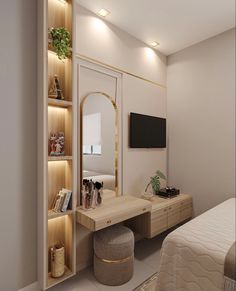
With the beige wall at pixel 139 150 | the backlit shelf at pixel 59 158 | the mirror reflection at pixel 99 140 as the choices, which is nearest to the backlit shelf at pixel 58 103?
the mirror reflection at pixel 99 140

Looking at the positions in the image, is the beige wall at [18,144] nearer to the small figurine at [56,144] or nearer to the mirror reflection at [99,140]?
the small figurine at [56,144]

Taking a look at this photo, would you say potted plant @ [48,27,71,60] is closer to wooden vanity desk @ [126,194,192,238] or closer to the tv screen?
the tv screen

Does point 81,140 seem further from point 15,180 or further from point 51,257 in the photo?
point 51,257

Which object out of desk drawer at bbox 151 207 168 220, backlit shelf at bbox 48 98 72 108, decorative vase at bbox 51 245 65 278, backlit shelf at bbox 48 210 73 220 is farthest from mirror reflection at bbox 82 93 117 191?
decorative vase at bbox 51 245 65 278

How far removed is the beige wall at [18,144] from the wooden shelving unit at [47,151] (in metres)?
0.08

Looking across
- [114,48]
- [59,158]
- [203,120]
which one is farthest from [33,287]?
[203,120]

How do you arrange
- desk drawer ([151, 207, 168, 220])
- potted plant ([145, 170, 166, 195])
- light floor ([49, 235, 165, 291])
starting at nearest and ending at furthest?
light floor ([49, 235, 165, 291])
desk drawer ([151, 207, 168, 220])
potted plant ([145, 170, 166, 195])

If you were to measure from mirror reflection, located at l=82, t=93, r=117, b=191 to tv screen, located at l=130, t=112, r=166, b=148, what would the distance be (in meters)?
0.31

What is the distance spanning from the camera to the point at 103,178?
7.70 feet

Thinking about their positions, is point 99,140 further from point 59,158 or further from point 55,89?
point 55,89

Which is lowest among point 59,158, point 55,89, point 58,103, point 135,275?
point 135,275

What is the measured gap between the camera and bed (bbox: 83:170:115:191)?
2156mm

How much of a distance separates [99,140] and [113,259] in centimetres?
126

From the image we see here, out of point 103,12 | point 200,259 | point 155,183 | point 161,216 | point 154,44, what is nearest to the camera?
point 200,259
